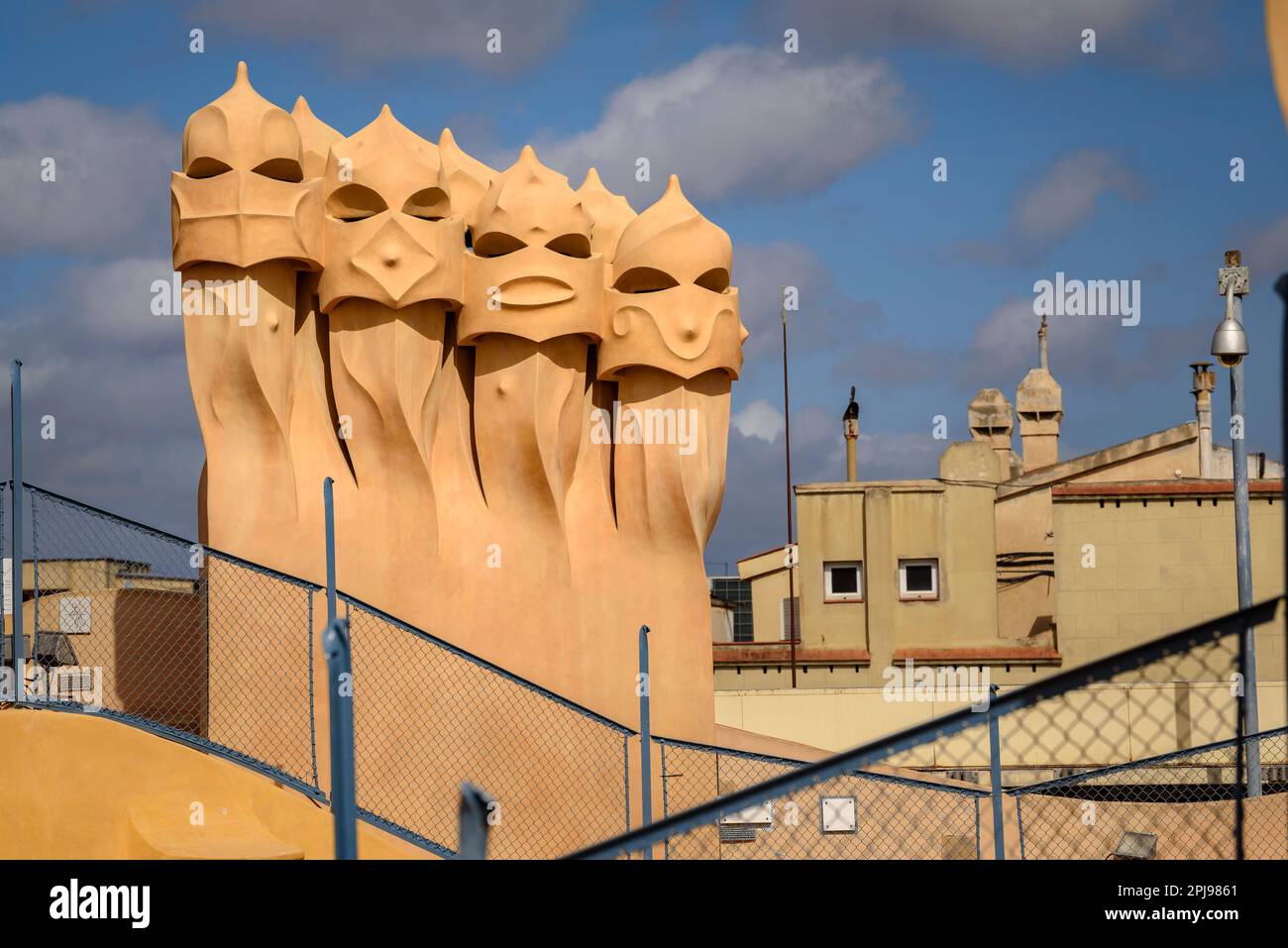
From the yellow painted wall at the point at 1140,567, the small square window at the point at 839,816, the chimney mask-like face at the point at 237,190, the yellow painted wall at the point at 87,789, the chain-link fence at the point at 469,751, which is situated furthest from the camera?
the yellow painted wall at the point at 1140,567

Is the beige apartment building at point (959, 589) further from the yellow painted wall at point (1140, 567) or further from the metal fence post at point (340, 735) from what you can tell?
the metal fence post at point (340, 735)

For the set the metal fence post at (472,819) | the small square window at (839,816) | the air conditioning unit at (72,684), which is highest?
the metal fence post at (472,819)

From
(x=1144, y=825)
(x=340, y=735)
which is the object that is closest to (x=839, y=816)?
(x=1144, y=825)

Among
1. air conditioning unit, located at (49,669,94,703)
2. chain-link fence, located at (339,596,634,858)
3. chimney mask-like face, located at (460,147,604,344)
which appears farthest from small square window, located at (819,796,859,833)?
air conditioning unit, located at (49,669,94,703)

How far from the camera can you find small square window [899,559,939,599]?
25281mm

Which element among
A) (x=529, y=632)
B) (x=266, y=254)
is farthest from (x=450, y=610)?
(x=266, y=254)

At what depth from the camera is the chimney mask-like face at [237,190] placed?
518 inches

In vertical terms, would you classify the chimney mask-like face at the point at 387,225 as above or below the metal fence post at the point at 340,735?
above

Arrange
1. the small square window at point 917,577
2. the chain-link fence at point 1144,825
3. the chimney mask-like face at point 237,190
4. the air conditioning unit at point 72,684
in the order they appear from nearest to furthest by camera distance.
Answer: the air conditioning unit at point 72,684 → the chain-link fence at point 1144,825 → the chimney mask-like face at point 237,190 → the small square window at point 917,577

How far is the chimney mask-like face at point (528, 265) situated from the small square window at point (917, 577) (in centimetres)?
1206

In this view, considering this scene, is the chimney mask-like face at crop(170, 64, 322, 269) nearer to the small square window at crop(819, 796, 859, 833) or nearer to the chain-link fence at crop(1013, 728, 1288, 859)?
the small square window at crop(819, 796, 859, 833)

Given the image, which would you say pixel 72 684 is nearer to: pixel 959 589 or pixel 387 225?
pixel 387 225

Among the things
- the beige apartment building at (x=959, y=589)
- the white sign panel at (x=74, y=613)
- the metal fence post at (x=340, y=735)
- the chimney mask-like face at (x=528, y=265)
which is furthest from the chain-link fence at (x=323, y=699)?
the beige apartment building at (x=959, y=589)

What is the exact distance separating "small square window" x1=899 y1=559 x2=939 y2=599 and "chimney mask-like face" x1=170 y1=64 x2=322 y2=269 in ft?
47.7
